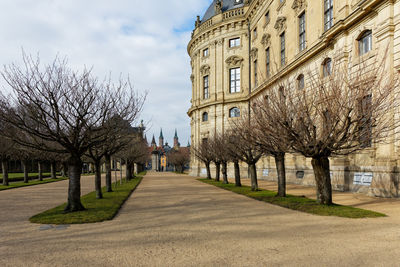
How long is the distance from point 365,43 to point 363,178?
8.18 m

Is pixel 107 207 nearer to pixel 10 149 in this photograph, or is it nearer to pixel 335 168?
pixel 335 168

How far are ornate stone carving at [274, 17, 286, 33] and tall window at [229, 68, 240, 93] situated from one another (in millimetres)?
12701

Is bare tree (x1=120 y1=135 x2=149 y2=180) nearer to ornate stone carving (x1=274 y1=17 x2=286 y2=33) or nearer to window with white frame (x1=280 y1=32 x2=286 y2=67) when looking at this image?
window with white frame (x1=280 y1=32 x2=286 y2=67)

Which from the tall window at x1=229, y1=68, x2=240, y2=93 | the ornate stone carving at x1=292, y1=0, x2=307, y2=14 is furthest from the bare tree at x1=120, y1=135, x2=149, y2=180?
the ornate stone carving at x1=292, y1=0, x2=307, y2=14

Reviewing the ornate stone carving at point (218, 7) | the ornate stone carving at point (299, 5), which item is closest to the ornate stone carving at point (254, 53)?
the ornate stone carving at point (218, 7)

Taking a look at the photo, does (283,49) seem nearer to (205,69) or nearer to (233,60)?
(233,60)

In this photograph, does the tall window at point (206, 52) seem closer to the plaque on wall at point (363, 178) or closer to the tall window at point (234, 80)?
the tall window at point (234, 80)

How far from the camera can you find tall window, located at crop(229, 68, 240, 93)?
4481cm

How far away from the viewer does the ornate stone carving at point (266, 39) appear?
35.4 m

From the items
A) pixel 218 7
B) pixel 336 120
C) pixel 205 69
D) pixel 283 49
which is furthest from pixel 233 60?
pixel 336 120

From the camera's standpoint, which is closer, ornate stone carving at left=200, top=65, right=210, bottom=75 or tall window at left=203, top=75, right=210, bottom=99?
ornate stone carving at left=200, top=65, right=210, bottom=75

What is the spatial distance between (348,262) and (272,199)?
9.92 m

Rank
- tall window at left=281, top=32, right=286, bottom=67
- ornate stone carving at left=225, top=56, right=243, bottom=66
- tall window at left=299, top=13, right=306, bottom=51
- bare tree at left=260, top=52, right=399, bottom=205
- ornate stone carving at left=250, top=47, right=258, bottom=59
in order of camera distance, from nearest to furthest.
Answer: bare tree at left=260, top=52, right=399, bottom=205, tall window at left=299, top=13, right=306, bottom=51, tall window at left=281, top=32, right=286, bottom=67, ornate stone carving at left=250, top=47, right=258, bottom=59, ornate stone carving at left=225, top=56, right=243, bottom=66

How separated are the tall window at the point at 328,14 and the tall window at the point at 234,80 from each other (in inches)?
843
